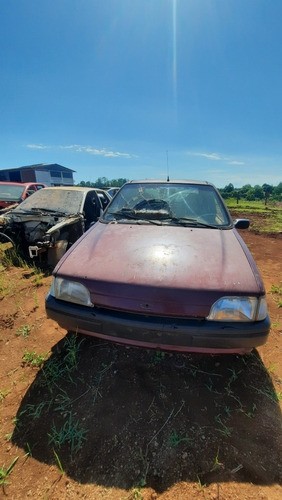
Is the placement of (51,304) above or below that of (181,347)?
above

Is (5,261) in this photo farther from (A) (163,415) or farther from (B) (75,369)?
(A) (163,415)

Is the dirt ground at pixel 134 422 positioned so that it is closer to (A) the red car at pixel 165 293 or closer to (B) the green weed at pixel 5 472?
(B) the green weed at pixel 5 472

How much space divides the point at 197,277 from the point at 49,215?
3977 mm

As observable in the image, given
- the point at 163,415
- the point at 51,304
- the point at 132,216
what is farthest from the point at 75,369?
the point at 132,216

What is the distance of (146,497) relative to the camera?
4.61ft

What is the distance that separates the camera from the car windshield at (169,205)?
2.85 meters

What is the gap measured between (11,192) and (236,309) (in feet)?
28.6

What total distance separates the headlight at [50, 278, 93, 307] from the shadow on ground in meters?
0.66

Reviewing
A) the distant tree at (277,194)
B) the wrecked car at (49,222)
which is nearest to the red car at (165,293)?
the wrecked car at (49,222)

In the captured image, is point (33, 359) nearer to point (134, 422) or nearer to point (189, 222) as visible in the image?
point (134, 422)

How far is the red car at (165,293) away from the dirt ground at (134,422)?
51 cm

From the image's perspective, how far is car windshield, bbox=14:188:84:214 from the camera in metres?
5.47

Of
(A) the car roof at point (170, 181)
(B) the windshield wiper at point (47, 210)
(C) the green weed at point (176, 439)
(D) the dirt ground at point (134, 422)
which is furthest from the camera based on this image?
(B) the windshield wiper at point (47, 210)

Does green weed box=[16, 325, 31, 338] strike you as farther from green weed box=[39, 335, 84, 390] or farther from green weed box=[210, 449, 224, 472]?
green weed box=[210, 449, 224, 472]
